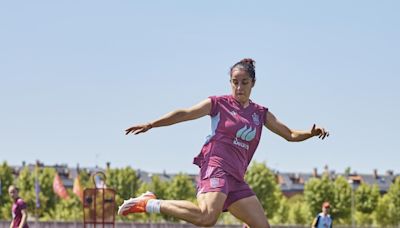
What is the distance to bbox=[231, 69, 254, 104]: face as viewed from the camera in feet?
33.3

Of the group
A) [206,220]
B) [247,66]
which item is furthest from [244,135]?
[206,220]

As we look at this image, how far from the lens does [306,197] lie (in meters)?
117

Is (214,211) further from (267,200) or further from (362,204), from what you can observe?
(362,204)

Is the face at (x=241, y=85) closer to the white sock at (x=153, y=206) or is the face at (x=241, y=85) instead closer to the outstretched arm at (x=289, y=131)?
the outstretched arm at (x=289, y=131)

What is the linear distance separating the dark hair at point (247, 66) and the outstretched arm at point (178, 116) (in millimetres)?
459

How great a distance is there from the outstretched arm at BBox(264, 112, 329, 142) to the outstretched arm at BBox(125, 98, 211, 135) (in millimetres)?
838

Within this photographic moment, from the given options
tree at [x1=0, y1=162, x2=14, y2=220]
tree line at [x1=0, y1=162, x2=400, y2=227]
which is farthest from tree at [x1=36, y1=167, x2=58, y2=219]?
tree at [x1=0, y1=162, x2=14, y2=220]

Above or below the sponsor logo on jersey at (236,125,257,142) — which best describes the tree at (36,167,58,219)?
above

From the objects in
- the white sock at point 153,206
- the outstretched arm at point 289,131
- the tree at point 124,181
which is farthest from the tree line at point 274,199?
the white sock at point 153,206

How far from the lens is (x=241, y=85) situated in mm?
10250

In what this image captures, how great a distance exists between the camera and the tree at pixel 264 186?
114m

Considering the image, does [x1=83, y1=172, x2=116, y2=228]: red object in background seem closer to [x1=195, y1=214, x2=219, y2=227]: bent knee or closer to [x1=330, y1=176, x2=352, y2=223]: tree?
[x1=195, y1=214, x2=219, y2=227]: bent knee

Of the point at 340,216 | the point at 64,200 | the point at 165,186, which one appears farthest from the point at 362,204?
the point at 64,200

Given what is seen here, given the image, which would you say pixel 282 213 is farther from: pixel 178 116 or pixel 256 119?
pixel 178 116
